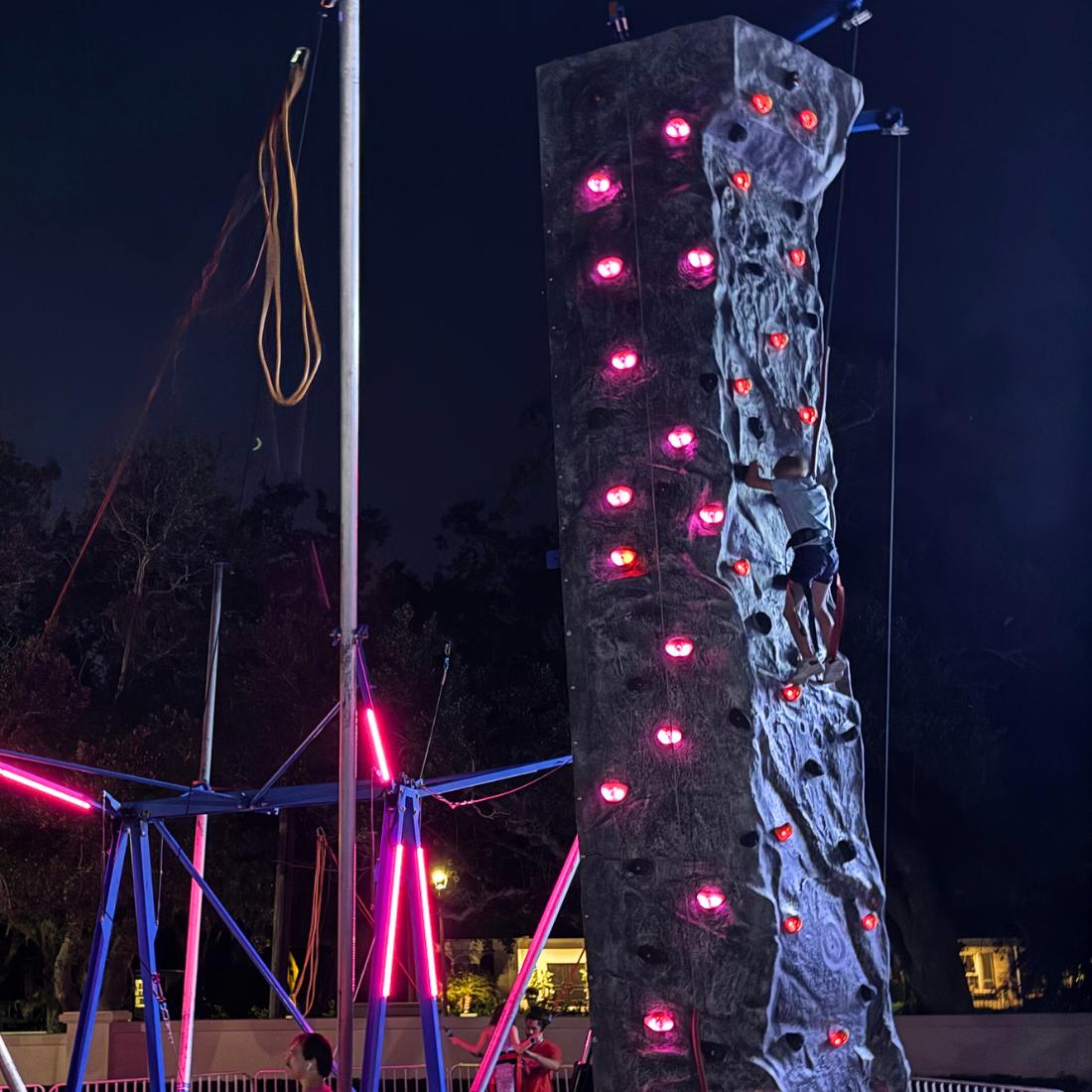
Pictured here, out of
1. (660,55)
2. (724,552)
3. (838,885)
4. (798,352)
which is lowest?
(838,885)

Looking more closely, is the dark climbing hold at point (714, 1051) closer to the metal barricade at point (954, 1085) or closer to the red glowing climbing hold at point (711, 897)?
the red glowing climbing hold at point (711, 897)

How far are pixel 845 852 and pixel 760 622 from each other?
1289 millimetres

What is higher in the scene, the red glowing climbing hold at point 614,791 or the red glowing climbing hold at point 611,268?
the red glowing climbing hold at point 611,268

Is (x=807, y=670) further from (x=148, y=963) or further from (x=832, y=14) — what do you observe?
(x=148, y=963)

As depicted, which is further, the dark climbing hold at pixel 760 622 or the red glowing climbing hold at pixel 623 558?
the red glowing climbing hold at pixel 623 558

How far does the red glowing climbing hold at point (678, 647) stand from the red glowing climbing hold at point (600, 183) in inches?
98.1

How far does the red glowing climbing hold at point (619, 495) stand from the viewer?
7.77m

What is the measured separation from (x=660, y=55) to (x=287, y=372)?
3.44 meters

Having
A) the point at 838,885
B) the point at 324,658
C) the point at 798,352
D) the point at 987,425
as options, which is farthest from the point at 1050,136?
the point at 838,885

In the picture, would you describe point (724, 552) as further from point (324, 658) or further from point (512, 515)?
point (512, 515)

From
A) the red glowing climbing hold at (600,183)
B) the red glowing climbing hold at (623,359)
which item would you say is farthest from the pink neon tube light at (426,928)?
the red glowing climbing hold at (600,183)

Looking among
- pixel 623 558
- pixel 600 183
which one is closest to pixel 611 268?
pixel 600 183

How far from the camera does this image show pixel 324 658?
21.4m

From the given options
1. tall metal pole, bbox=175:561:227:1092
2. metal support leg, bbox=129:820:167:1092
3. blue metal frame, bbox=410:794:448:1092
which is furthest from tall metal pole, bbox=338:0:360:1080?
tall metal pole, bbox=175:561:227:1092
